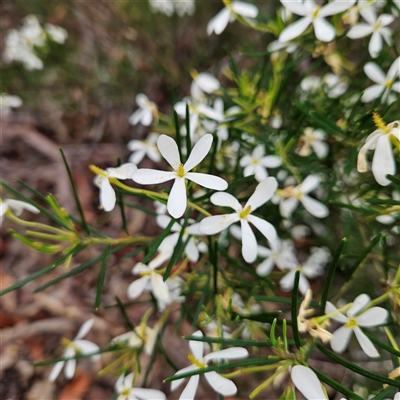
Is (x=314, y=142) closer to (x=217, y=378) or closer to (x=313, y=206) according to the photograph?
(x=313, y=206)

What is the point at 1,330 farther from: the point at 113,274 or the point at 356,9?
the point at 356,9

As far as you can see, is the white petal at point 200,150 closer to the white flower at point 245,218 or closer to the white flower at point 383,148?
the white flower at point 245,218

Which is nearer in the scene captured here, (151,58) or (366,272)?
(366,272)

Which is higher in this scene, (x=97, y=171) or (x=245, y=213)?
(x=97, y=171)

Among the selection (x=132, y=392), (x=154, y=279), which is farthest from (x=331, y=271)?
(x=132, y=392)

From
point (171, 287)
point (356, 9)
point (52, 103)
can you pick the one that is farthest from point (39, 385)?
point (356, 9)

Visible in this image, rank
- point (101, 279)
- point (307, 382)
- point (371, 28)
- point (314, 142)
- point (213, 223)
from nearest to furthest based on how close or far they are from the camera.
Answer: point (307, 382), point (213, 223), point (101, 279), point (371, 28), point (314, 142)
